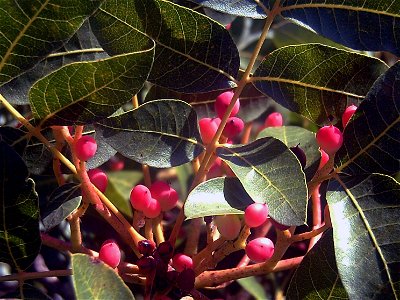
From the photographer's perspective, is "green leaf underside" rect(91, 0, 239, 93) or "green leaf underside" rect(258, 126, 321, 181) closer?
"green leaf underside" rect(91, 0, 239, 93)

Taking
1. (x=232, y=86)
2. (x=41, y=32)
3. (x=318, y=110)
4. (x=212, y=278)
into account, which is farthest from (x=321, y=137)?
(x=41, y=32)

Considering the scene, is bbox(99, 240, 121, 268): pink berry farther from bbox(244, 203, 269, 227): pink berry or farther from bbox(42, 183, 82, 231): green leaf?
bbox(244, 203, 269, 227): pink berry

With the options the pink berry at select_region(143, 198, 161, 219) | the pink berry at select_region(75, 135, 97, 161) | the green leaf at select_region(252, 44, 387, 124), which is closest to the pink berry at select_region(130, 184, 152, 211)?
the pink berry at select_region(143, 198, 161, 219)

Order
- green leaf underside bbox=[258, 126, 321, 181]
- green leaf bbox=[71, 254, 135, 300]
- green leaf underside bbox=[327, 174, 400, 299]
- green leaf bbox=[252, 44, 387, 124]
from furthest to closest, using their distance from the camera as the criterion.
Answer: green leaf underside bbox=[258, 126, 321, 181], green leaf bbox=[252, 44, 387, 124], green leaf underside bbox=[327, 174, 400, 299], green leaf bbox=[71, 254, 135, 300]

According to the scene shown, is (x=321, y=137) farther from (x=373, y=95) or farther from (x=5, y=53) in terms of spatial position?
(x=5, y=53)

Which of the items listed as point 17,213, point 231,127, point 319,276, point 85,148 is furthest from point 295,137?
point 17,213

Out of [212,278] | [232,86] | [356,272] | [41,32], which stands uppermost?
[41,32]
